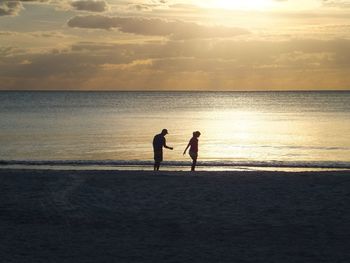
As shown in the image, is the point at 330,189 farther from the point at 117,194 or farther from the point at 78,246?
the point at 78,246

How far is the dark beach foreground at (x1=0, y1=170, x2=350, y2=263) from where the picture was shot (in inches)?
486

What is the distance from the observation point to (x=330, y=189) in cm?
1784

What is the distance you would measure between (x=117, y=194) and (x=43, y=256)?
567 centimetres

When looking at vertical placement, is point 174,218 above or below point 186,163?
below

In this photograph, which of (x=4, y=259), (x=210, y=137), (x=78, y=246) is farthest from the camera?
(x=210, y=137)

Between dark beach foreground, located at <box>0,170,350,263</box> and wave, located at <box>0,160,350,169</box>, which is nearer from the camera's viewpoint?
dark beach foreground, located at <box>0,170,350,263</box>

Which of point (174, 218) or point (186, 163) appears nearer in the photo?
point (174, 218)

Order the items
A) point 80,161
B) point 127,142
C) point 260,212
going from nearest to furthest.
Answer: point 260,212
point 80,161
point 127,142

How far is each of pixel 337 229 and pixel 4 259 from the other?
733 cm

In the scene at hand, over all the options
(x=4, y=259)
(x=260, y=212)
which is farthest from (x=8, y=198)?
(x=260, y=212)

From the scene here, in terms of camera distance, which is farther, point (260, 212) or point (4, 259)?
point (260, 212)

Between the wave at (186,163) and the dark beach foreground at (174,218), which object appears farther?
the wave at (186,163)

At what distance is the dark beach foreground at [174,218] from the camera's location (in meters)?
12.4

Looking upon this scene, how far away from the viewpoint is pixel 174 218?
15.0 m
